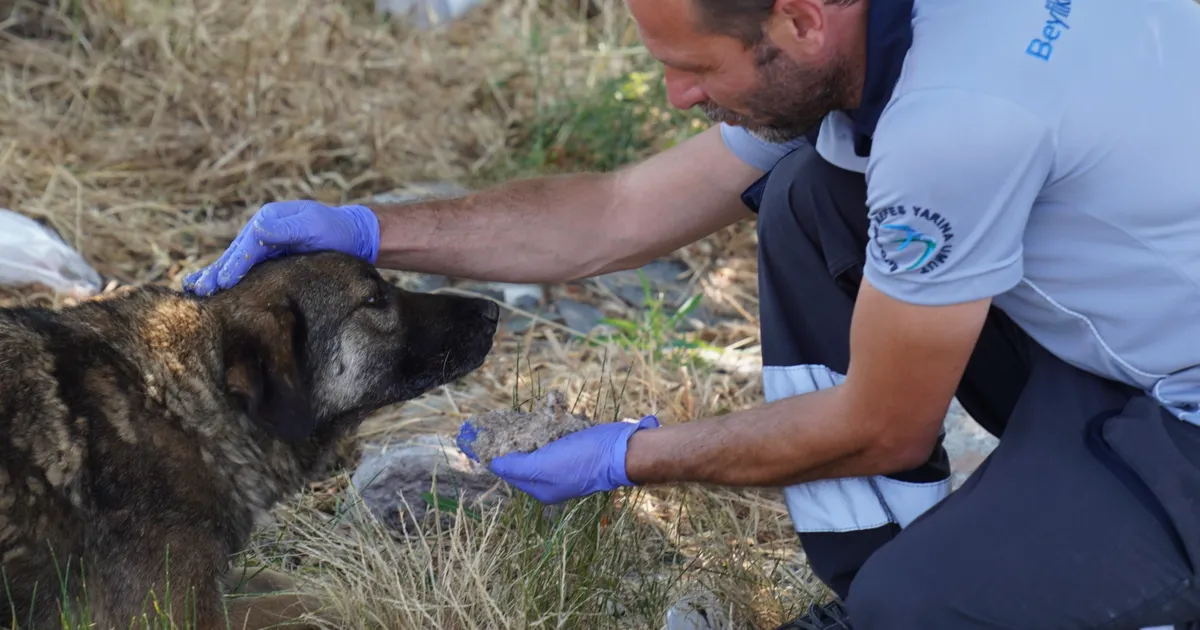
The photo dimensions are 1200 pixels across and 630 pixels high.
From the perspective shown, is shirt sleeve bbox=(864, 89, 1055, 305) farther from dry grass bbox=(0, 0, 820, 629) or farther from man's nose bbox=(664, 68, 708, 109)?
→ dry grass bbox=(0, 0, 820, 629)

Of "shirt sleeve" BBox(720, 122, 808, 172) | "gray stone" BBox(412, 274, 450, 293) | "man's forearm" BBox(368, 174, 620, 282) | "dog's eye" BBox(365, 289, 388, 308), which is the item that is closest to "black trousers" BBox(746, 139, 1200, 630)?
"shirt sleeve" BBox(720, 122, 808, 172)

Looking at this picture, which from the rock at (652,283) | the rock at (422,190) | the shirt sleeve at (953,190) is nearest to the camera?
the shirt sleeve at (953,190)

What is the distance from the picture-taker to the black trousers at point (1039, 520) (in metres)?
2.38

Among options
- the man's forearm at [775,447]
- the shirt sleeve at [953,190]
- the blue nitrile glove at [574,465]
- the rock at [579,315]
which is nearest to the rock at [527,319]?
the rock at [579,315]

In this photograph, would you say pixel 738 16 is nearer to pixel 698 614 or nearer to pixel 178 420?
pixel 698 614

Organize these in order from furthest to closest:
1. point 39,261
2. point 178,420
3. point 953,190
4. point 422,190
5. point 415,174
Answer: point 415,174
point 422,190
point 39,261
point 178,420
point 953,190

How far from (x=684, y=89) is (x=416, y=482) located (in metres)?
1.62

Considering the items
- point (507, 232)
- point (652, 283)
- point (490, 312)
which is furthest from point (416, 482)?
point (652, 283)

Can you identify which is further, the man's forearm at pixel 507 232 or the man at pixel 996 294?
the man's forearm at pixel 507 232

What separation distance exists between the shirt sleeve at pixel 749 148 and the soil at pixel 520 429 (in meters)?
0.84

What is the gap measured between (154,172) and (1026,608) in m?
4.43

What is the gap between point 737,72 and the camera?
2.56m

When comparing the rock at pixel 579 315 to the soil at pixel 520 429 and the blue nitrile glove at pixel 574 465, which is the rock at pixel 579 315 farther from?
the blue nitrile glove at pixel 574 465

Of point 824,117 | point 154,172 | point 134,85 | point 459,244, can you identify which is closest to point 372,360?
point 459,244
